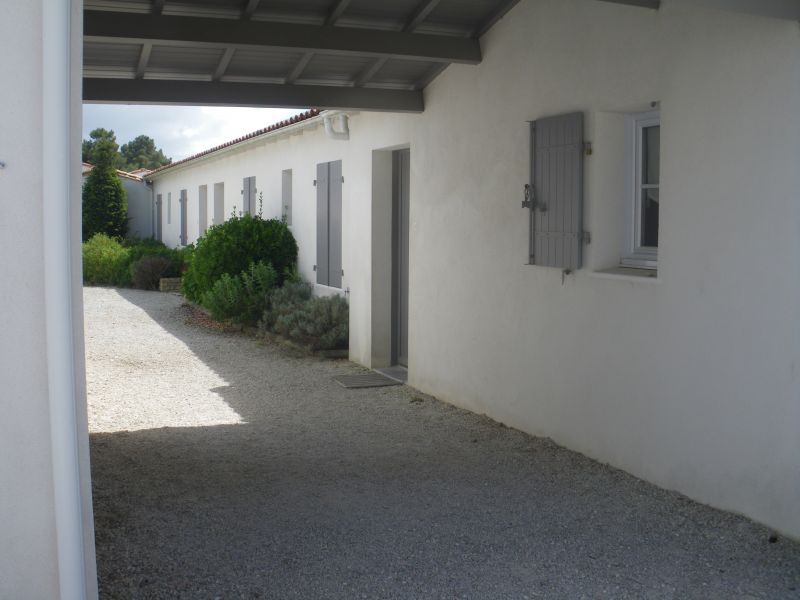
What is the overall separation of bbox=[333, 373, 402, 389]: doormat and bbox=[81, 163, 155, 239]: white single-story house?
2077 cm

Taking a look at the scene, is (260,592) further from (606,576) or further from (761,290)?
(761,290)

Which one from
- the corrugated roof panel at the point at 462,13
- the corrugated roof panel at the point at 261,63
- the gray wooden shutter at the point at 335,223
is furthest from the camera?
the gray wooden shutter at the point at 335,223

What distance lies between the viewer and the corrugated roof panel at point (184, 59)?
6746 mm

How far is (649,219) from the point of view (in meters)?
5.71

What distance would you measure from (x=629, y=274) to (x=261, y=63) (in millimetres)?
3544

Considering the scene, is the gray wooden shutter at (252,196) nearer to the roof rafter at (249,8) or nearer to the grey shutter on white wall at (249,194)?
the grey shutter on white wall at (249,194)

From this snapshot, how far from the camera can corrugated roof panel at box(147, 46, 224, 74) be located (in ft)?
22.1

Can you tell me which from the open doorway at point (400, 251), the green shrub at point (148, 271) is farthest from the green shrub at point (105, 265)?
the open doorway at point (400, 251)

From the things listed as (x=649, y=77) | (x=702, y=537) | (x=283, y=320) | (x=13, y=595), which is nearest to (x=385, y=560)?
(x=702, y=537)

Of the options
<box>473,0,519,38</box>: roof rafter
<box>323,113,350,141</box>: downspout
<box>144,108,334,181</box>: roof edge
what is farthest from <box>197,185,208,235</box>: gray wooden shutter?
<box>473,0,519,38</box>: roof rafter

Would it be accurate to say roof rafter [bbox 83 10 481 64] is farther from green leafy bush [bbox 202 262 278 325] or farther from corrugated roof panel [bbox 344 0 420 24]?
green leafy bush [bbox 202 262 278 325]

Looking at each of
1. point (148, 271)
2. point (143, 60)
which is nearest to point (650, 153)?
point (143, 60)

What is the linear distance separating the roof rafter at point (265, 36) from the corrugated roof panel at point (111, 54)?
481mm

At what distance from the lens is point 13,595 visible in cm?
264
